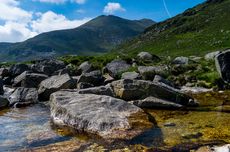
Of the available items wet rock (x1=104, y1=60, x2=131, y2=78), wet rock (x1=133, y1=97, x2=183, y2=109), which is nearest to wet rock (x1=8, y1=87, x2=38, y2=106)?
wet rock (x1=133, y1=97, x2=183, y2=109)

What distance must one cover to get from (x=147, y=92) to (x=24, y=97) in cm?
1201

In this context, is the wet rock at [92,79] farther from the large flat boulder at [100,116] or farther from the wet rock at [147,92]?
the large flat boulder at [100,116]

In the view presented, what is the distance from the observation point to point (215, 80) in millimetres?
38906

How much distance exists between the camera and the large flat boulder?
65.2ft

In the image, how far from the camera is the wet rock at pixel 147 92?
29406 millimetres

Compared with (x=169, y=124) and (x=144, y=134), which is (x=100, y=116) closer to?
(x=144, y=134)

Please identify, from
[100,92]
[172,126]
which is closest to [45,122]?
[100,92]

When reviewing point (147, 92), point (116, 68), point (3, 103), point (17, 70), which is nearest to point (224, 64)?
point (147, 92)

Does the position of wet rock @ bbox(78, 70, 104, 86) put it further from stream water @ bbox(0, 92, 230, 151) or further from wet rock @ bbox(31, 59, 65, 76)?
wet rock @ bbox(31, 59, 65, 76)

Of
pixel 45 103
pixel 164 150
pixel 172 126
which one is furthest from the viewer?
pixel 45 103

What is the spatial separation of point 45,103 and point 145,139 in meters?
16.7

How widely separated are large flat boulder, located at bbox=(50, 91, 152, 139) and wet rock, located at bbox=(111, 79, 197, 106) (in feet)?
19.1

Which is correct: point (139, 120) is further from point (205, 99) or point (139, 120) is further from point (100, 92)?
point (205, 99)

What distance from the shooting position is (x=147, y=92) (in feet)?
98.3
